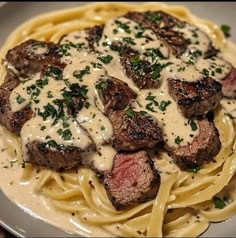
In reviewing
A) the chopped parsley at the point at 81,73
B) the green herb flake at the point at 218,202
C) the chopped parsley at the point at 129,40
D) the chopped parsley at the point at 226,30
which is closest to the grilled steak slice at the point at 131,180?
the green herb flake at the point at 218,202

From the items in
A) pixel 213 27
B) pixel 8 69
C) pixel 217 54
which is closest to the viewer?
pixel 8 69

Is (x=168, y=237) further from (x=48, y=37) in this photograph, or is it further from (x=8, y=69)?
(x=48, y=37)

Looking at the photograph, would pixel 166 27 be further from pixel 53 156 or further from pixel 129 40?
pixel 53 156

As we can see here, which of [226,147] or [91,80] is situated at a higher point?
[91,80]

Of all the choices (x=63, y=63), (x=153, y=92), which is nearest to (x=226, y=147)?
(x=153, y=92)

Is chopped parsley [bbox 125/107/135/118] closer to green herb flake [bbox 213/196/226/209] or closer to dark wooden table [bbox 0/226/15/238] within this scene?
green herb flake [bbox 213/196/226/209]

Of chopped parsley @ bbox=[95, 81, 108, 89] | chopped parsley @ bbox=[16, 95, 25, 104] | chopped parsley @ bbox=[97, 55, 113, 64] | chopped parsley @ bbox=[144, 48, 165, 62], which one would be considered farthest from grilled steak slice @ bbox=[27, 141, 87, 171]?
chopped parsley @ bbox=[144, 48, 165, 62]

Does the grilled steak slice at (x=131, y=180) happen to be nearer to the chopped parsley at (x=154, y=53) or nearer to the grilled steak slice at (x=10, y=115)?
the grilled steak slice at (x=10, y=115)
